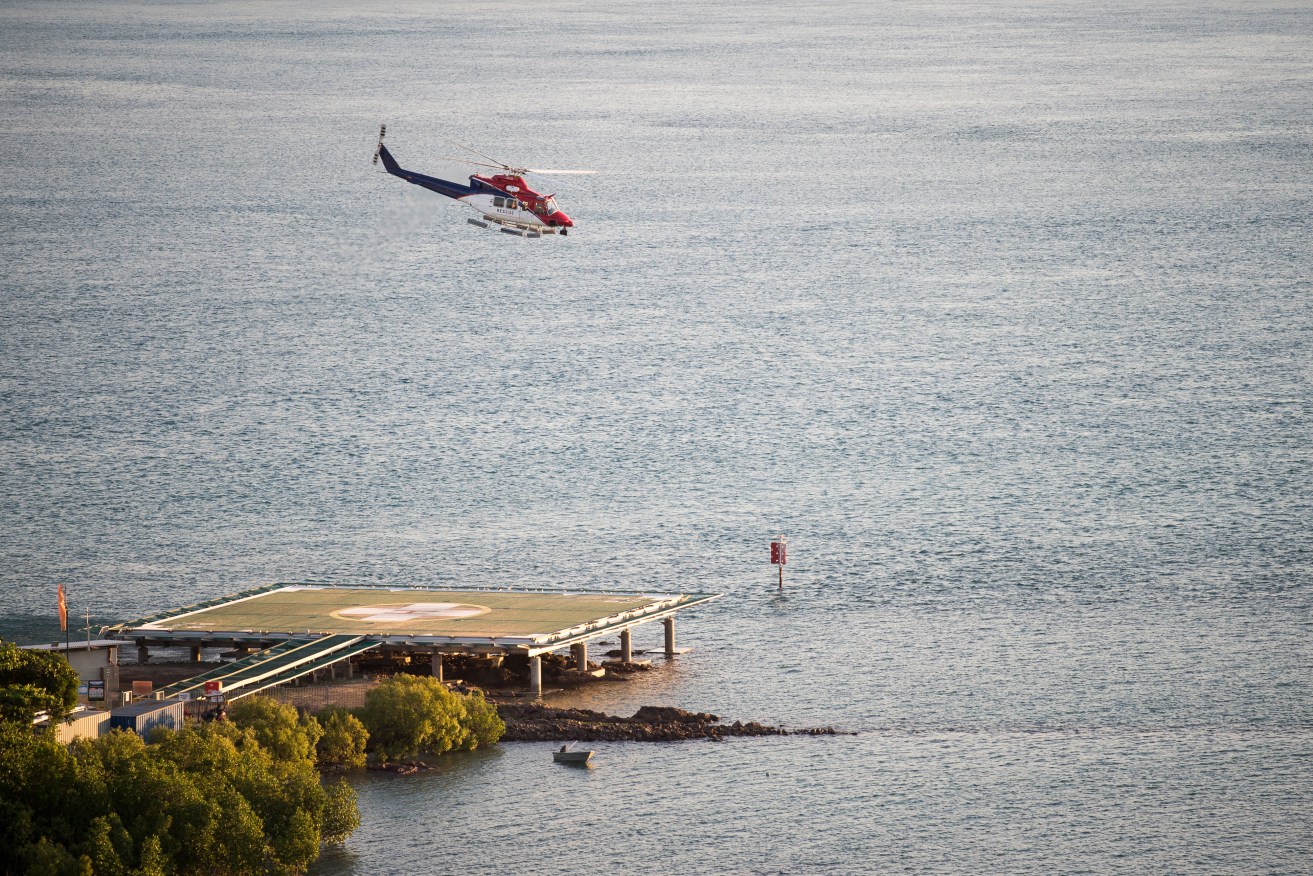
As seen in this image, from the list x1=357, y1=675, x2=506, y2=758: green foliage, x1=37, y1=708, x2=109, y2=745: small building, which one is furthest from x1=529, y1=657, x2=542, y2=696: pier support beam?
x1=37, y1=708, x2=109, y2=745: small building

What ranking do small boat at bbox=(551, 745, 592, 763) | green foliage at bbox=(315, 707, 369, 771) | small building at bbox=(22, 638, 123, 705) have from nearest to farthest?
1. small building at bbox=(22, 638, 123, 705)
2. green foliage at bbox=(315, 707, 369, 771)
3. small boat at bbox=(551, 745, 592, 763)

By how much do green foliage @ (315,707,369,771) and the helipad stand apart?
310 inches

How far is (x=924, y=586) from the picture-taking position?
10669 cm

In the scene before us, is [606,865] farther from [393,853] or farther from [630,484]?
[630,484]

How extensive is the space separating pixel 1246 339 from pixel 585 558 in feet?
284

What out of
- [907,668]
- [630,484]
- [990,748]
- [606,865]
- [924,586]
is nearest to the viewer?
[606,865]

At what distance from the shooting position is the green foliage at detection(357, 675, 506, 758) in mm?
74312

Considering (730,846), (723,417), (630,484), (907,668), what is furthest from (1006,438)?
(730,846)

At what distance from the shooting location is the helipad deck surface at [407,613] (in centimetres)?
8369

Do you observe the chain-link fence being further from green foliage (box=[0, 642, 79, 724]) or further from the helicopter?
the helicopter

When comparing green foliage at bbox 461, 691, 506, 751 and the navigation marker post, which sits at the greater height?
the navigation marker post

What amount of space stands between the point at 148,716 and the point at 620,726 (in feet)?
65.0

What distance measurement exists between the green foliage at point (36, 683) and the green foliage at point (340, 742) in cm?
1184

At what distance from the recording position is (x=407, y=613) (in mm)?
87562
